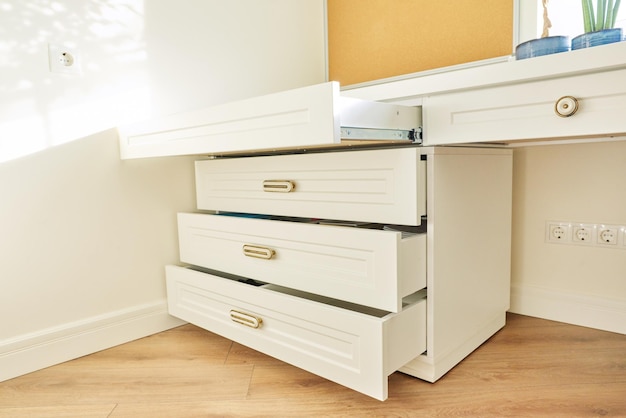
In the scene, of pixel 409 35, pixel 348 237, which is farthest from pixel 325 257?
pixel 409 35

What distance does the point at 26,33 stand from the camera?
121cm

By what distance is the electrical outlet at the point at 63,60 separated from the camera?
1.26m

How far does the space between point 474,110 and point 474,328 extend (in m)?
0.64

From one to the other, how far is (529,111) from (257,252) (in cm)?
75

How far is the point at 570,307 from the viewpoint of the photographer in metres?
1.47

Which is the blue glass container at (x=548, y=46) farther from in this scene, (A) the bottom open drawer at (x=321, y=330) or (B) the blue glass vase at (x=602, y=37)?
(A) the bottom open drawer at (x=321, y=330)

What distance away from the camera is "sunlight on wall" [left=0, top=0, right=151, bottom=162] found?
3.93 feet

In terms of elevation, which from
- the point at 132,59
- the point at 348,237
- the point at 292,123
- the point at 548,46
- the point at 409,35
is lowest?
the point at 348,237

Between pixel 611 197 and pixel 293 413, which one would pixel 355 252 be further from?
pixel 611 197

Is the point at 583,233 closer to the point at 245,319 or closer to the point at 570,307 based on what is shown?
the point at 570,307

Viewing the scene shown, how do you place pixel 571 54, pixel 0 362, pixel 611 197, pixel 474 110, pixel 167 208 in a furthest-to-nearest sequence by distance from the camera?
pixel 167 208 → pixel 611 197 → pixel 0 362 → pixel 474 110 → pixel 571 54

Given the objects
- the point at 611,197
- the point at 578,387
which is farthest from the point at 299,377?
the point at 611,197

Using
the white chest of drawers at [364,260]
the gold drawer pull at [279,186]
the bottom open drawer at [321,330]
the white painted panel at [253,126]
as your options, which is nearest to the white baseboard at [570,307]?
the white chest of drawers at [364,260]

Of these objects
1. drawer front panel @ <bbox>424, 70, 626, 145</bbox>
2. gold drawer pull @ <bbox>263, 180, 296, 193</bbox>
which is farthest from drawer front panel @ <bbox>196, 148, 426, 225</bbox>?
drawer front panel @ <bbox>424, 70, 626, 145</bbox>
